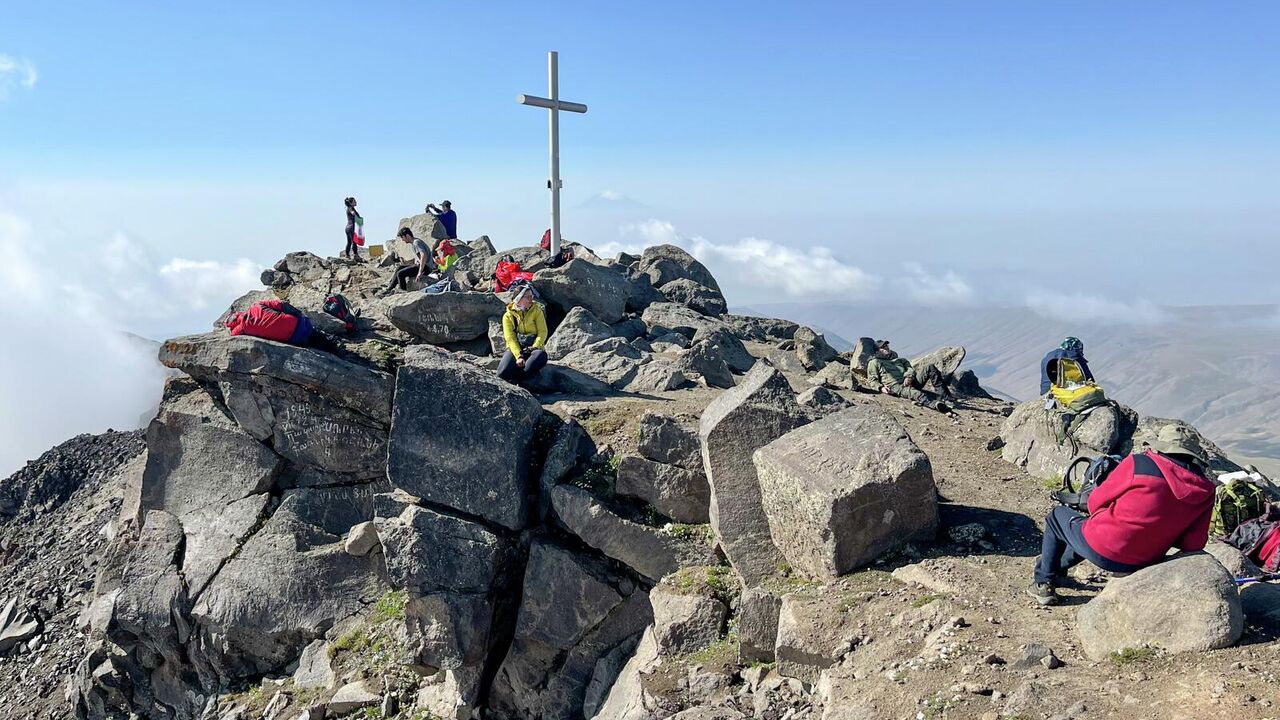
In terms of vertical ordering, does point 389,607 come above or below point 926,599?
below

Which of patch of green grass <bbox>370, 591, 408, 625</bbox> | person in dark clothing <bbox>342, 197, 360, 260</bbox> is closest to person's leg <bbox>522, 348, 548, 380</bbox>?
patch of green grass <bbox>370, 591, 408, 625</bbox>

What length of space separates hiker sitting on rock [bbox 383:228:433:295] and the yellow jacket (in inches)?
421

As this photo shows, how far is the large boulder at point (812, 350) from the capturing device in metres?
27.0

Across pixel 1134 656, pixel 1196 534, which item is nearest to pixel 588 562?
pixel 1134 656

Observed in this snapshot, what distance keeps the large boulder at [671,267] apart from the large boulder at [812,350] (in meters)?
7.64

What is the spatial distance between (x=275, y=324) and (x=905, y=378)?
15.9 m

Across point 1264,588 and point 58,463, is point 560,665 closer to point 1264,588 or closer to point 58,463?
point 1264,588

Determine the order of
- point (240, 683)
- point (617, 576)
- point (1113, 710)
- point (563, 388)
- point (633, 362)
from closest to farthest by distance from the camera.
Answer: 1. point (1113, 710)
2. point (617, 576)
3. point (240, 683)
4. point (563, 388)
5. point (633, 362)

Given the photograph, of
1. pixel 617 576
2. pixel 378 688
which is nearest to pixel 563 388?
pixel 617 576

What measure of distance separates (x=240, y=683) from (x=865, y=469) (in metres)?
13.8

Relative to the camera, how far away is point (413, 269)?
29.1 metres

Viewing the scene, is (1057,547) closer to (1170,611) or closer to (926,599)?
(926,599)

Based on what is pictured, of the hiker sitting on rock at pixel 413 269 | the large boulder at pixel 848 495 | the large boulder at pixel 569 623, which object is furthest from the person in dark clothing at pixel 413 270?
the large boulder at pixel 848 495

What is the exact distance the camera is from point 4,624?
75.7 feet
